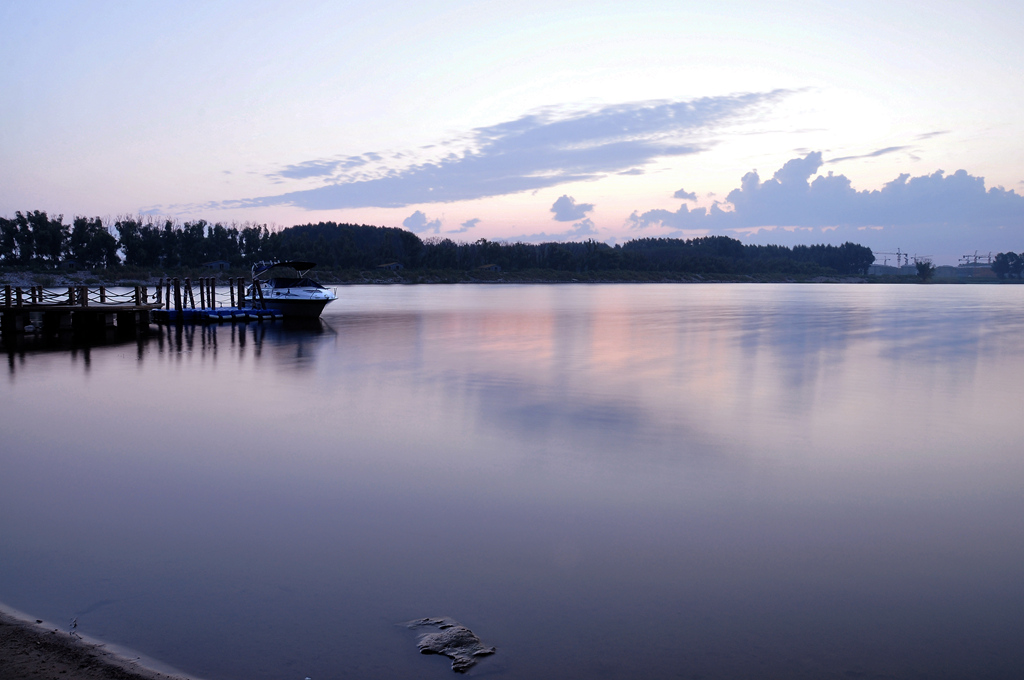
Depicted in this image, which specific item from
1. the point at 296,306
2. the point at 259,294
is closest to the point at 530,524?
the point at 296,306

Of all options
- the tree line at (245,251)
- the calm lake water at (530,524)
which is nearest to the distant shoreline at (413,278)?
the tree line at (245,251)

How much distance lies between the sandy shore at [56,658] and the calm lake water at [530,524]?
0.24 meters

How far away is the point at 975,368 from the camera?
776 inches

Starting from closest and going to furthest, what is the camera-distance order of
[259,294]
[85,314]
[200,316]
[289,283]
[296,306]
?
[85,314]
[200,316]
[259,294]
[296,306]
[289,283]

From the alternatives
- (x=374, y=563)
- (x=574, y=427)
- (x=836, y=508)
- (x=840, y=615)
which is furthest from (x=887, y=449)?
(x=374, y=563)

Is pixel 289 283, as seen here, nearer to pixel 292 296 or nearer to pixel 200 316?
pixel 292 296

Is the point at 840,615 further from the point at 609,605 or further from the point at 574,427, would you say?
the point at 574,427

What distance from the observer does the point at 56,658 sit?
14.5 feet

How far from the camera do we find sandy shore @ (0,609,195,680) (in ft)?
13.9

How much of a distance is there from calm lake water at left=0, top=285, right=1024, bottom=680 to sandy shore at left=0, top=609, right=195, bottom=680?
24cm

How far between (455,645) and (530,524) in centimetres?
248

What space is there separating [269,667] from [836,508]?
5.96 meters

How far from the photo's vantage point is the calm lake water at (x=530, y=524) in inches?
197

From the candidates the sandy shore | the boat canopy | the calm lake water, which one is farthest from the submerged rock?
the boat canopy
